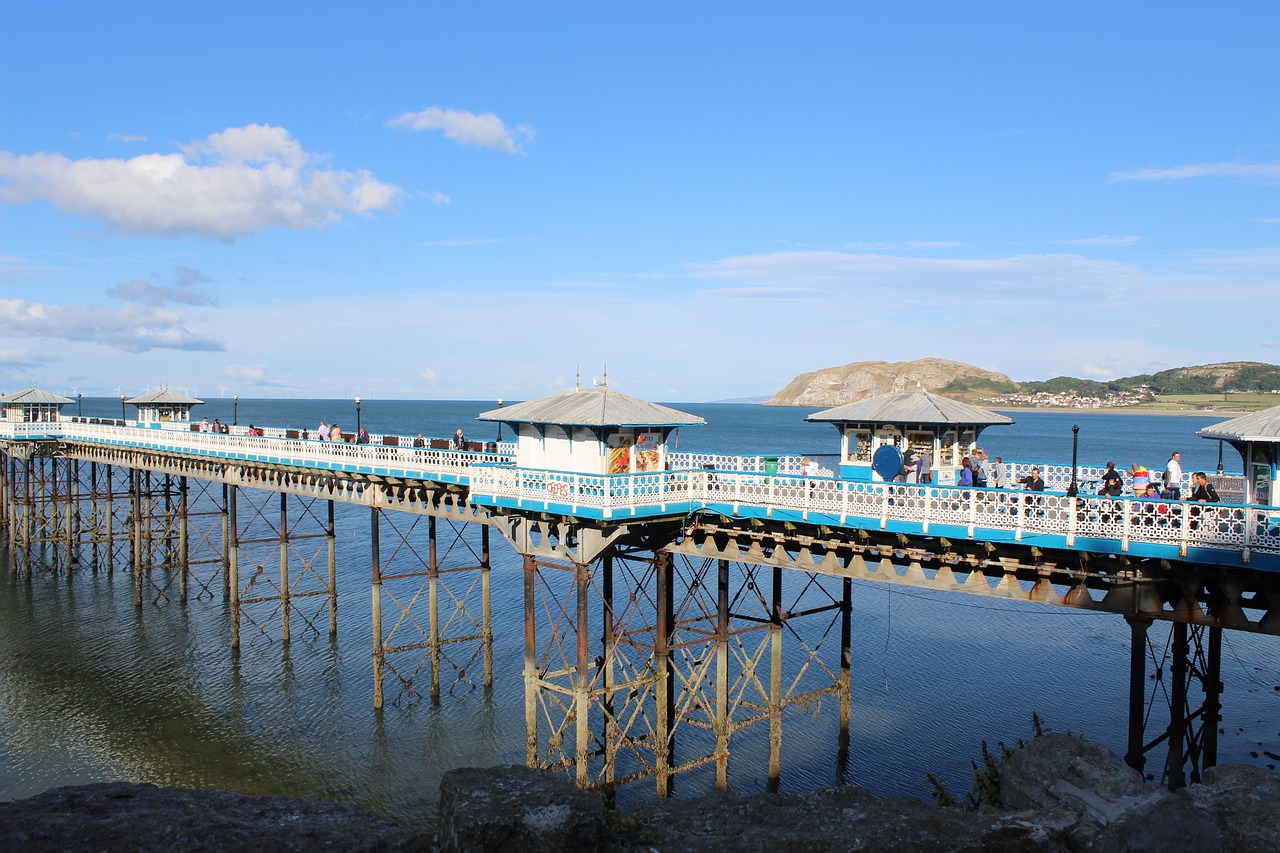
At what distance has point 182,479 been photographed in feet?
144

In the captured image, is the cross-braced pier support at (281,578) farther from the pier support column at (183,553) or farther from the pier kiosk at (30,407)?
the pier kiosk at (30,407)

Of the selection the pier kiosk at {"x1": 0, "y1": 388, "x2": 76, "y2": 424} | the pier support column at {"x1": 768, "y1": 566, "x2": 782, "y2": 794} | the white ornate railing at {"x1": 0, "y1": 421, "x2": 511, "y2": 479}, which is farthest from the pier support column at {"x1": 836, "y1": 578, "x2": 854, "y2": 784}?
the pier kiosk at {"x1": 0, "y1": 388, "x2": 76, "y2": 424}

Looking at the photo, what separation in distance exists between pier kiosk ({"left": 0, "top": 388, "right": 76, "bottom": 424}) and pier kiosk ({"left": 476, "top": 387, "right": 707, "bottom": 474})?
43.4 metres

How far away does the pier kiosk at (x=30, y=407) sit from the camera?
5284 cm

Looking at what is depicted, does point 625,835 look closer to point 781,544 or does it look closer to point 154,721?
point 781,544

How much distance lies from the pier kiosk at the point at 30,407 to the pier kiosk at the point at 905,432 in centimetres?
4924

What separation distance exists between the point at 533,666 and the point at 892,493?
8.85 meters

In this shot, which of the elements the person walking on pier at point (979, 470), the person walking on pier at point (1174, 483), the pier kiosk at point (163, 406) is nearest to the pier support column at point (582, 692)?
the person walking on pier at point (979, 470)

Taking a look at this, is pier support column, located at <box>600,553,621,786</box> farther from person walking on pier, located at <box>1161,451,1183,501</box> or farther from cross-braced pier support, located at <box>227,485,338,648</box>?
cross-braced pier support, located at <box>227,485,338,648</box>

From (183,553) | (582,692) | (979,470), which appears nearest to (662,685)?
(582,692)

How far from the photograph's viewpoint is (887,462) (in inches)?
755

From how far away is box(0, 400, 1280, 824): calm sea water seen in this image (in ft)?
76.9

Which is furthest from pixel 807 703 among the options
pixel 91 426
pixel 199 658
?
pixel 91 426

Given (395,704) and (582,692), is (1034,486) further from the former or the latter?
(395,704)
